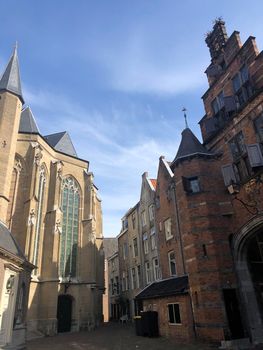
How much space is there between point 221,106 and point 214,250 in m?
9.35

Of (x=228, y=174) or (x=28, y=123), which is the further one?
(x=28, y=123)

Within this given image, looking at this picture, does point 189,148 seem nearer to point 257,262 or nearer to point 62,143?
point 257,262

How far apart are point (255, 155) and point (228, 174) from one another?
2.08 m

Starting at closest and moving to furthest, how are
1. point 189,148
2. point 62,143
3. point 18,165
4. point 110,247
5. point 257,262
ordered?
point 257,262
point 189,148
point 18,165
point 62,143
point 110,247

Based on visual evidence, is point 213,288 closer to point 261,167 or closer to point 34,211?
point 261,167

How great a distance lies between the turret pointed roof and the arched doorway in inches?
694

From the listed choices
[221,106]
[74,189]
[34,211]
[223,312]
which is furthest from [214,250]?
[74,189]

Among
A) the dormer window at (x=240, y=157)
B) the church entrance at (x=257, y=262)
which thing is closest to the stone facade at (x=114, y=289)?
the church entrance at (x=257, y=262)

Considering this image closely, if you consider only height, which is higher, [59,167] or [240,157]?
[59,167]

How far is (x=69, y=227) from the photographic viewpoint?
3011 centimetres

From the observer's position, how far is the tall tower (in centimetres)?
2220

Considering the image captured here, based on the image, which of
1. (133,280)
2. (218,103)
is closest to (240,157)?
(218,103)

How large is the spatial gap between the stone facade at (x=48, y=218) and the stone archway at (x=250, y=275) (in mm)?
15037

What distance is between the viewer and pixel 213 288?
46.6 ft
